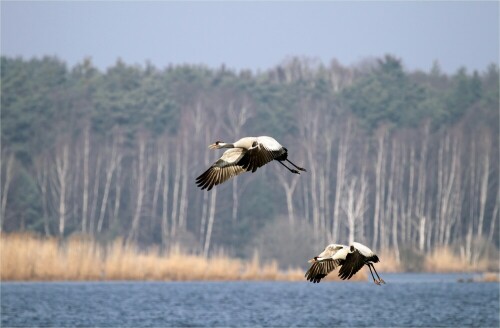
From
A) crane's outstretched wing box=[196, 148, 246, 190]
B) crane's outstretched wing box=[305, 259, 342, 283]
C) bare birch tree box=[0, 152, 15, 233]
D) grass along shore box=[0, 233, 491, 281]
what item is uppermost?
bare birch tree box=[0, 152, 15, 233]

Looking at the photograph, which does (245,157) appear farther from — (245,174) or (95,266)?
(245,174)

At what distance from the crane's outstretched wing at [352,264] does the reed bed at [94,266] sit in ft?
85.7

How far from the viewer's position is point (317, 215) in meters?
64.3

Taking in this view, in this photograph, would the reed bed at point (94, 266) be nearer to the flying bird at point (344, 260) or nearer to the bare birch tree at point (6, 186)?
the bare birch tree at point (6, 186)

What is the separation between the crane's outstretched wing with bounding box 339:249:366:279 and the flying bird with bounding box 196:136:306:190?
1.47 m

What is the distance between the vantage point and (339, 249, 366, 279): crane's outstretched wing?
44.1ft

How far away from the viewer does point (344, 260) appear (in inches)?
540

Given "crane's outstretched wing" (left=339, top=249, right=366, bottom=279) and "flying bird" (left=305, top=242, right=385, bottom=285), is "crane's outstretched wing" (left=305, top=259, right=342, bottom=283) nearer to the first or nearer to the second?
"flying bird" (left=305, top=242, right=385, bottom=285)

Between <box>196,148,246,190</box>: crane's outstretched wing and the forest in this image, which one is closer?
<box>196,148,246,190</box>: crane's outstretched wing

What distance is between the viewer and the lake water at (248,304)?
31.7 meters

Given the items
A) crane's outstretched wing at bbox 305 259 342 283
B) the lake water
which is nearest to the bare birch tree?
the lake water

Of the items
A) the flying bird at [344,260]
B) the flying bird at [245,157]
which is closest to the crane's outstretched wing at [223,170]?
the flying bird at [245,157]

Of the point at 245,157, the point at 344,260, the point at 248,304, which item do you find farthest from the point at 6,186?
the point at 245,157

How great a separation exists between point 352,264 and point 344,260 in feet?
0.71
